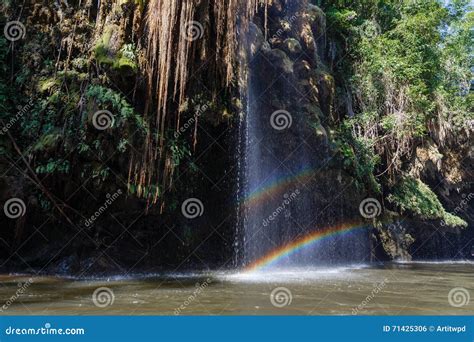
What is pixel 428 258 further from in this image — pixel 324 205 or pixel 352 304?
pixel 352 304

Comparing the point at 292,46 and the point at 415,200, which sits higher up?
the point at 292,46

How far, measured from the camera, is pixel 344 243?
1585 centimetres

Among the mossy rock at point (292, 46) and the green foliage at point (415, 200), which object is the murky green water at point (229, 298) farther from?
the green foliage at point (415, 200)

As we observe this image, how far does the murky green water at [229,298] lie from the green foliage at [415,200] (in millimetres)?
9080

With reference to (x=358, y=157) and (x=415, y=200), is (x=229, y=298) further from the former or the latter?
(x=415, y=200)

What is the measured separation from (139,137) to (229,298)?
4477mm

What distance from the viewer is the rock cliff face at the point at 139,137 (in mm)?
9367

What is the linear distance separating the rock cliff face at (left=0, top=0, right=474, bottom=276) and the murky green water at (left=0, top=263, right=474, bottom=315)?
80.0 inches

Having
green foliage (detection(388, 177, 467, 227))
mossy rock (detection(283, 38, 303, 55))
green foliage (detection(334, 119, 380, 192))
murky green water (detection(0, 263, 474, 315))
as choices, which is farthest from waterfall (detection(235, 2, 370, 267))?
murky green water (detection(0, 263, 474, 315))

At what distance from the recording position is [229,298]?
242 inches

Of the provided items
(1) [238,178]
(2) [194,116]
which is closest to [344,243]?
(1) [238,178]

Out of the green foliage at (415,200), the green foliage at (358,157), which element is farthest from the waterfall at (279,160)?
the green foliage at (415,200)

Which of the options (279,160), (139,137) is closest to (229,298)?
(139,137)

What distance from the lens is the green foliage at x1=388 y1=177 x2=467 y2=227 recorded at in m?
17.3
